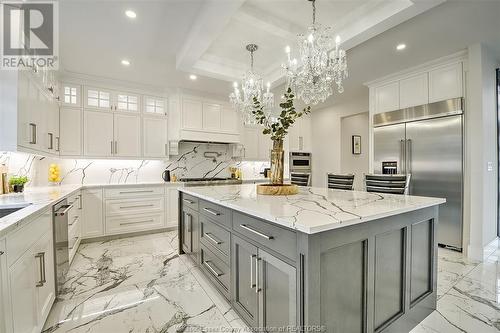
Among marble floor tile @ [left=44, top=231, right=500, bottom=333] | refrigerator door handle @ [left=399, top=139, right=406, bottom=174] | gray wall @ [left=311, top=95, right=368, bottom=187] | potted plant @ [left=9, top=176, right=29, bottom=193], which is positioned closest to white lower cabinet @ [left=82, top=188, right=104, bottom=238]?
marble floor tile @ [left=44, top=231, right=500, bottom=333]

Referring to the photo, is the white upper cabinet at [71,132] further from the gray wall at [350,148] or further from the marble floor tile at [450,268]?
the gray wall at [350,148]

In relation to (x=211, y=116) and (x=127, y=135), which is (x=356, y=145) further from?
(x=127, y=135)

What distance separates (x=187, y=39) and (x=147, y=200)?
2.60 metres

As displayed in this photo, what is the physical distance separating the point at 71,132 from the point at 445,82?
5.54 meters

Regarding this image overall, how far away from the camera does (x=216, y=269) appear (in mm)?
1935

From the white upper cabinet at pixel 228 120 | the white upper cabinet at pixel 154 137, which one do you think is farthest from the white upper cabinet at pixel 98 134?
the white upper cabinet at pixel 228 120

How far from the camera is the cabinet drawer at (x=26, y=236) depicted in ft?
3.60

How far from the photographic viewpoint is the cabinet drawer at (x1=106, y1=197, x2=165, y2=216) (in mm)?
3586

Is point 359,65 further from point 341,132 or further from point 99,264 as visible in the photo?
point 99,264

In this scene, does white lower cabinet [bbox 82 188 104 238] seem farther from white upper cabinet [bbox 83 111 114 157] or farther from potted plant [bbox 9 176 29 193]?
potted plant [bbox 9 176 29 193]

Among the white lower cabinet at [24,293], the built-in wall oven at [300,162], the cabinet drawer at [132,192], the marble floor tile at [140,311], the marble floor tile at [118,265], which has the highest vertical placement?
the built-in wall oven at [300,162]

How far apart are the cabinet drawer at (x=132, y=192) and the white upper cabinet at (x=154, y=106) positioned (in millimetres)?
1403

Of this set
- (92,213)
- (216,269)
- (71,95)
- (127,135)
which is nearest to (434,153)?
(216,269)

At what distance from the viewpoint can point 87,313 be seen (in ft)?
5.78
